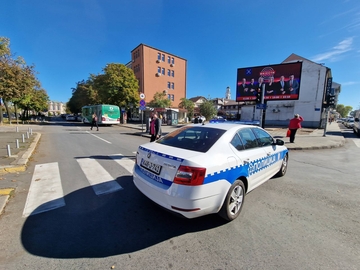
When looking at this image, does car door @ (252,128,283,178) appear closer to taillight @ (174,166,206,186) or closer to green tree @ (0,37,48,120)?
taillight @ (174,166,206,186)

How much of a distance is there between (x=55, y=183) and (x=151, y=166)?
9.64ft

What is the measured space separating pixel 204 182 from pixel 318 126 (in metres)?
32.6

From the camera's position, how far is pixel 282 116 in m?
31.3

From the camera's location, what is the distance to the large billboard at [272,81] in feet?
72.4

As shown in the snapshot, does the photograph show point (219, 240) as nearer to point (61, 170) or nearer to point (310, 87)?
point (61, 170)

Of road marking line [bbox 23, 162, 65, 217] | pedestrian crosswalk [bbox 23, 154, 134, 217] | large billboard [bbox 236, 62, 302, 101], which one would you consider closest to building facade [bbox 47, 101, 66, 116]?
large billboard [bbox 236, 62, 302, 101]

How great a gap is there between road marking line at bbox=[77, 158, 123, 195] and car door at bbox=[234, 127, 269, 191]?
2.78 metres

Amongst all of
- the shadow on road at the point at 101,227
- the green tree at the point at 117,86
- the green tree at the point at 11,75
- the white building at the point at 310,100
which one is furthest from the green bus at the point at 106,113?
the shadow on road at the point at 101,227

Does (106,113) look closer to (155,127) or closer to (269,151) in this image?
(155,127)

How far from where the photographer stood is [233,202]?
113 inches

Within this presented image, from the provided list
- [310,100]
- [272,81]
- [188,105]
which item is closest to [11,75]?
[188,105]

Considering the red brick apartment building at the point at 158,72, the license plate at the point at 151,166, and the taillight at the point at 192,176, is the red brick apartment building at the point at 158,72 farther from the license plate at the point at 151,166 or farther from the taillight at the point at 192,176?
the taillight at the point at 192,176

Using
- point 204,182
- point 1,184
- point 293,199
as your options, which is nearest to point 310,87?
point 293,199

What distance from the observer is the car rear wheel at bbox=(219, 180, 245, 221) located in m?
2.70
